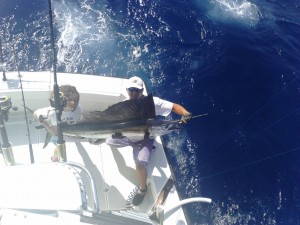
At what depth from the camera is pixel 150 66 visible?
22.0 ft

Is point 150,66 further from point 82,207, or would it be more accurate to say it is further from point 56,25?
point 82,207

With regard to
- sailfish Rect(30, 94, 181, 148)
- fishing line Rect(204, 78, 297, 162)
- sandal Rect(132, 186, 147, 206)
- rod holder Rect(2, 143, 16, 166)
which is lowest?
sandal Rect(132, 186, 147, 206)

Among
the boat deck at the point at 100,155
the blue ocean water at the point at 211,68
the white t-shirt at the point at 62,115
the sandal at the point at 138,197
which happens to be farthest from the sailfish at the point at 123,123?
the blue ocean water at the point at 211,68

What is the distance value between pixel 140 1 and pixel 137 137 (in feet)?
16.7

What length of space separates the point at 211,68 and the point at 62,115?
4071mm

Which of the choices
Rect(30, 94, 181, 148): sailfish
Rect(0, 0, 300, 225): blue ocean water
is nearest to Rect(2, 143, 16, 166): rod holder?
Rect(30, 94, 181, 148): sailfish

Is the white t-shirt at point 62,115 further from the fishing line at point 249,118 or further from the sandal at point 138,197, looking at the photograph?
the fishing line at point 249,118

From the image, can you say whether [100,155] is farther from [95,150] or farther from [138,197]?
[138,197]

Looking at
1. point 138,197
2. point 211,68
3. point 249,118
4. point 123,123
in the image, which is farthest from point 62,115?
point 211,68

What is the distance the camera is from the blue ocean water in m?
5.06

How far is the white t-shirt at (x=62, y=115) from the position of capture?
3.48m

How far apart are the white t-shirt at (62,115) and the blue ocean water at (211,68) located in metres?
2.12

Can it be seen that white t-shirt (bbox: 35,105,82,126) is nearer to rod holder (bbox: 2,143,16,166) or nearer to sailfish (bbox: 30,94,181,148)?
sailfish (bbox: 30,94,181,148)

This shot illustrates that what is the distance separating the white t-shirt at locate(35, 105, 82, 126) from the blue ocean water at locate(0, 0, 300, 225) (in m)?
2.12
